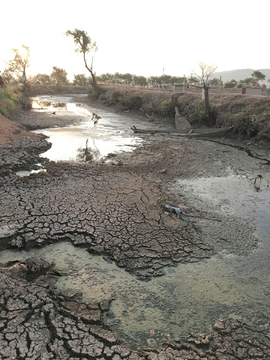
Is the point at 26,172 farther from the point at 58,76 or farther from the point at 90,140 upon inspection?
the point at 58,76

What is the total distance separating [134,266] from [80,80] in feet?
188

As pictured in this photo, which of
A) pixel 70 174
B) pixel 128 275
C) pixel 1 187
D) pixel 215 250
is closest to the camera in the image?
pixel 128 275

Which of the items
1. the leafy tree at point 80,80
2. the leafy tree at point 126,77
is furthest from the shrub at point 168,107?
the leafy tree at point 80,80

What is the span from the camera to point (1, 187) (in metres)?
6.50

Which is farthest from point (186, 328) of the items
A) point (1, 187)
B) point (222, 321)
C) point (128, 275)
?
point (1, 187)

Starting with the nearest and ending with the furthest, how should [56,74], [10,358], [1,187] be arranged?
[10,358] < [1,187] < [56,74]

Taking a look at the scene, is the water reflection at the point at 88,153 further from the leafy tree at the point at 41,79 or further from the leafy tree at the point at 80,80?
the leafy tree at the point at 80,80

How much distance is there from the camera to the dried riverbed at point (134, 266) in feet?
9.62

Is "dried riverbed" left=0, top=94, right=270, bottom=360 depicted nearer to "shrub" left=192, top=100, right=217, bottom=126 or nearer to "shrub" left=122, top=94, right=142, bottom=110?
"shrub" left=192, top=100, right=217, bottom=126

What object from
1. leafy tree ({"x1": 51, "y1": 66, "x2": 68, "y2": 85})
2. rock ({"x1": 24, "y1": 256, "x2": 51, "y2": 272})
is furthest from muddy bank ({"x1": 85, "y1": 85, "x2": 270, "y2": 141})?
leafy tree ({"x1": 51, "y1": 66, "x2": 68, "y2": 85})

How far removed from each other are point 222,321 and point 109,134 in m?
12.6

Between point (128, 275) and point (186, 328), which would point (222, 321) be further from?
point (128, 275)

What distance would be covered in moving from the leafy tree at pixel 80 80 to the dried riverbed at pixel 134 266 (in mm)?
51658

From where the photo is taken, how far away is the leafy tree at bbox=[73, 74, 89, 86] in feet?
176
